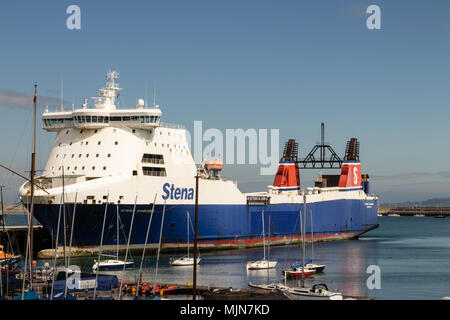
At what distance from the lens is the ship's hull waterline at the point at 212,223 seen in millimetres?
44875

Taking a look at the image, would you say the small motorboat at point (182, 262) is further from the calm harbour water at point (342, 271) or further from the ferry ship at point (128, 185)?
the ferry ship at point (128, 185)

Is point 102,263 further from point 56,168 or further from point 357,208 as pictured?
point 357,208

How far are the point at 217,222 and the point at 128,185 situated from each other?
11008 mm

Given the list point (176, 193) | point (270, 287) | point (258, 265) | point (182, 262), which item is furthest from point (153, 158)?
point (270, 287)

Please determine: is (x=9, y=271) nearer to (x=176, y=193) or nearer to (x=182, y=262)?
(x=182, y=262)

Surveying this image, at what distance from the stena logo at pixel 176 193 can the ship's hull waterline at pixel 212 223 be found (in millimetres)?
748

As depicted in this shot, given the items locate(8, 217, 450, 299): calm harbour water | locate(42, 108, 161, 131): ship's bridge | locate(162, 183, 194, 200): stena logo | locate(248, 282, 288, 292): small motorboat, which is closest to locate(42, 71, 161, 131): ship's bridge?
locate(42, 108, 161, 131): ship's bridge

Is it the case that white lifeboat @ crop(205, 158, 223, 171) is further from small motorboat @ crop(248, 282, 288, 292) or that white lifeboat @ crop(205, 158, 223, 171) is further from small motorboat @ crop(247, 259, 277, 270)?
small motorboat @ crop(248, 282, 288, 292)

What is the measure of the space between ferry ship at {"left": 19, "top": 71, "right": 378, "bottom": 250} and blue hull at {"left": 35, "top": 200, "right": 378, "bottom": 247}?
82 mm

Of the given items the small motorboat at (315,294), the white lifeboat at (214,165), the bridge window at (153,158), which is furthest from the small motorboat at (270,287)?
the white lifeboat at (214,165)

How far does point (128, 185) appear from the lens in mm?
46375

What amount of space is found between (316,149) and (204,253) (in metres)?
34.1

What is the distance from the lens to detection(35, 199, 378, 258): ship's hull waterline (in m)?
44.9
